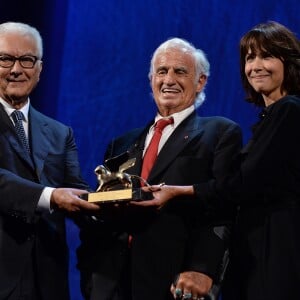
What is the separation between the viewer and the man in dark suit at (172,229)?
220cm

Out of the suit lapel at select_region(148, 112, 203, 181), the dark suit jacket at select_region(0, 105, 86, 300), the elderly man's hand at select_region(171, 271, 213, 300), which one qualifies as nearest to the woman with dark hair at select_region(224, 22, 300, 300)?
the elderly man's hand at select_region(171, 271, 213, 300)

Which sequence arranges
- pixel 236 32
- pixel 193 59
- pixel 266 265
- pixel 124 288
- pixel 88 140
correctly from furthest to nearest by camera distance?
pixel 88 140 < pixel 236 32 < pixel 193 59 < pixel 124 288 < pixel 266 265

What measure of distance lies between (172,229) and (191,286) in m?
0.21

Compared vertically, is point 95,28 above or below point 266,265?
above

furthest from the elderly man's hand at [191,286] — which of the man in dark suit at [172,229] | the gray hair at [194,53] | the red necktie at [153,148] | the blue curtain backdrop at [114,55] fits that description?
the blue curtain backdrop at [114,55]

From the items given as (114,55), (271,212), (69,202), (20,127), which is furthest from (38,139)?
(114,55)

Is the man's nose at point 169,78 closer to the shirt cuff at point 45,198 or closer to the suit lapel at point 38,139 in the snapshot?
the suit lapel at point 38,139

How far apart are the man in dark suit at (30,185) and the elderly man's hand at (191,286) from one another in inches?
14.0

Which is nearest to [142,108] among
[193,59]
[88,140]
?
[88,140]

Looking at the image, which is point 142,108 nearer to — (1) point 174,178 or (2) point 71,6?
(2) point 71,6

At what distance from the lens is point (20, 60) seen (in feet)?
8.32

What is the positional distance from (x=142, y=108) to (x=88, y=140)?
337 millimetres

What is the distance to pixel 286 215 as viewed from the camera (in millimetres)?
2100

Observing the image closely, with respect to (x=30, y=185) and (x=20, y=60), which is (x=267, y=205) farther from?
(x=20, y=60)
